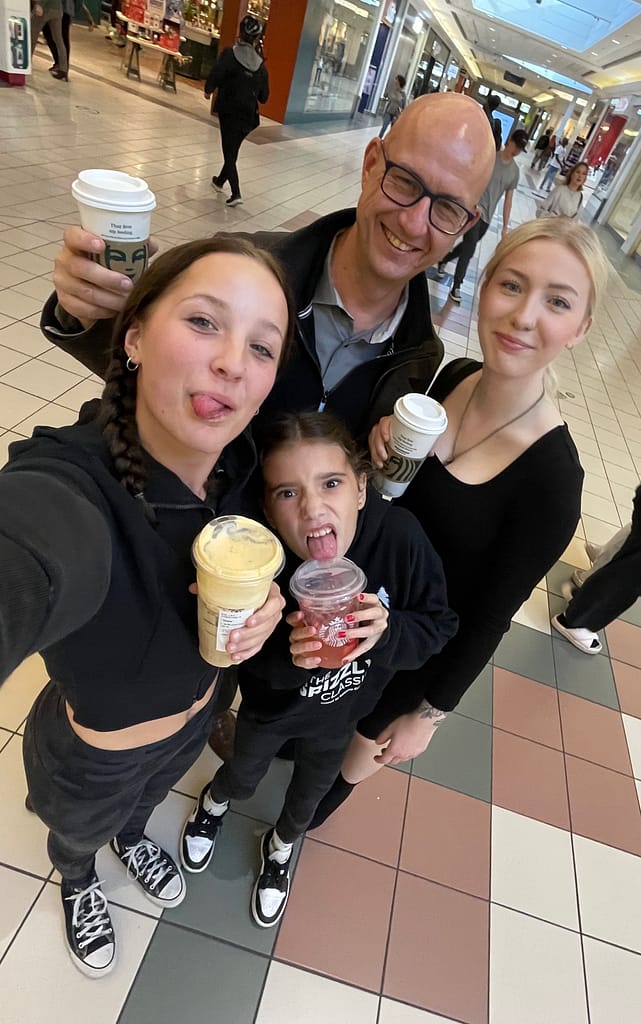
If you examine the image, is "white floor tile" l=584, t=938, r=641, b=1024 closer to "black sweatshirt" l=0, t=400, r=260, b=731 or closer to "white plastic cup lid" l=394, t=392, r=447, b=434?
"black sweatshirt" l=0, t=400, r=260, b=731

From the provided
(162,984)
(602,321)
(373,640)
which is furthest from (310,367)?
(602,321)

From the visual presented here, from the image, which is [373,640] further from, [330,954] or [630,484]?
[630,484]

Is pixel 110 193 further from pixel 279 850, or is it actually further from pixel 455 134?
pixel 279 850

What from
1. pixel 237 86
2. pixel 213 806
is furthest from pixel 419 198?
pixel 237 86

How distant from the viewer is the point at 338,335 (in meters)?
1.50

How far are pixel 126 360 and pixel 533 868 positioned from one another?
89.6 inches

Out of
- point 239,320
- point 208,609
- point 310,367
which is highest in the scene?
point 239,320

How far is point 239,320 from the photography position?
0.93 m

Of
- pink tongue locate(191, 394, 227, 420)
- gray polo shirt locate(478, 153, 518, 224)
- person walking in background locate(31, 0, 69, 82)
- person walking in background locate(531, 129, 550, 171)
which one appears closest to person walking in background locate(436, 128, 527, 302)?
gray polo shirt locate(478, 153, 518, 224)

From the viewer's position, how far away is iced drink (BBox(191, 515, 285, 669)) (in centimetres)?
88

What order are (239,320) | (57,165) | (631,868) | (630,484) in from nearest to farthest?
(239,320) → (631,868) → (630,484) → (57,165)

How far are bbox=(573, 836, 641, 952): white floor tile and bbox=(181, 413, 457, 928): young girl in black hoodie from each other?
1.40 m

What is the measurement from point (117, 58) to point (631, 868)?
1771cm

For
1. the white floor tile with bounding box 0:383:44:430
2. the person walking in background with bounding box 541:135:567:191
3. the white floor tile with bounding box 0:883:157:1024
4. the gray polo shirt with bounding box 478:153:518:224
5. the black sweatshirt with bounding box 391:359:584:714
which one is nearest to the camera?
the black sweatshirt with bounding box 391:359:584:714
